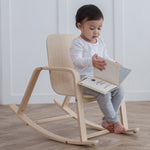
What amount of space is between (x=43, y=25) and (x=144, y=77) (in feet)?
3.73

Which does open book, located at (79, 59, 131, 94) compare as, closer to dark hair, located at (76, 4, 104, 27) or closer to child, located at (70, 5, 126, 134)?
child, located at (70, 5, 126, 134)

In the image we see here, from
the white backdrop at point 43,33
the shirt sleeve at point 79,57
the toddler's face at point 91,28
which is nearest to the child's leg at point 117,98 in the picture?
the shirt sleeve at point 79,57

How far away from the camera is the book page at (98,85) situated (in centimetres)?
149

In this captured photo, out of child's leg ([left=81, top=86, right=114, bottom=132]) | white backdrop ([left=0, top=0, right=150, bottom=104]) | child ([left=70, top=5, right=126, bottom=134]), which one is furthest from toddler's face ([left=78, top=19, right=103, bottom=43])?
white backdrop ([left=0, top=0, right=150, bottom=104])

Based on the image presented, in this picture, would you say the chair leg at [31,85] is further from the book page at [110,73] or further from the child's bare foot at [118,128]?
the child's bare foot at [118,128]

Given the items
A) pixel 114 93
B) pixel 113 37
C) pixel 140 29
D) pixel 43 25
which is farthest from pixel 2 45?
pixel 114 93

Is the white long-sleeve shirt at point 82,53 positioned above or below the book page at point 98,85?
above

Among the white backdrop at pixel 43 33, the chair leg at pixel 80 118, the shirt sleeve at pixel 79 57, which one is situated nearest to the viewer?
the chair leg at pixel 80 118

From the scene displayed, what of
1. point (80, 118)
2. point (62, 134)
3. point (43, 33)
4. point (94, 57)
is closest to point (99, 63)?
point (94, 57)

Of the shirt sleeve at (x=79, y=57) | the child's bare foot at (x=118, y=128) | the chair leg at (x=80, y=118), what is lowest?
the child's bare foot at (x=118, y=128)

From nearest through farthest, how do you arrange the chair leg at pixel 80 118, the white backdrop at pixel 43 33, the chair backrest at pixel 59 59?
the chair leg at pixel 80 118 → the chair backrest at pixel 59 59 → the white backdrop at pixel 43 33

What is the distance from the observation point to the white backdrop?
2928 millimetres

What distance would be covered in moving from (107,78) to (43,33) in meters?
1.54

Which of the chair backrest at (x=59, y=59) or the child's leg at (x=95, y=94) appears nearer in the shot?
the child's leg at (x=95, y=94)
